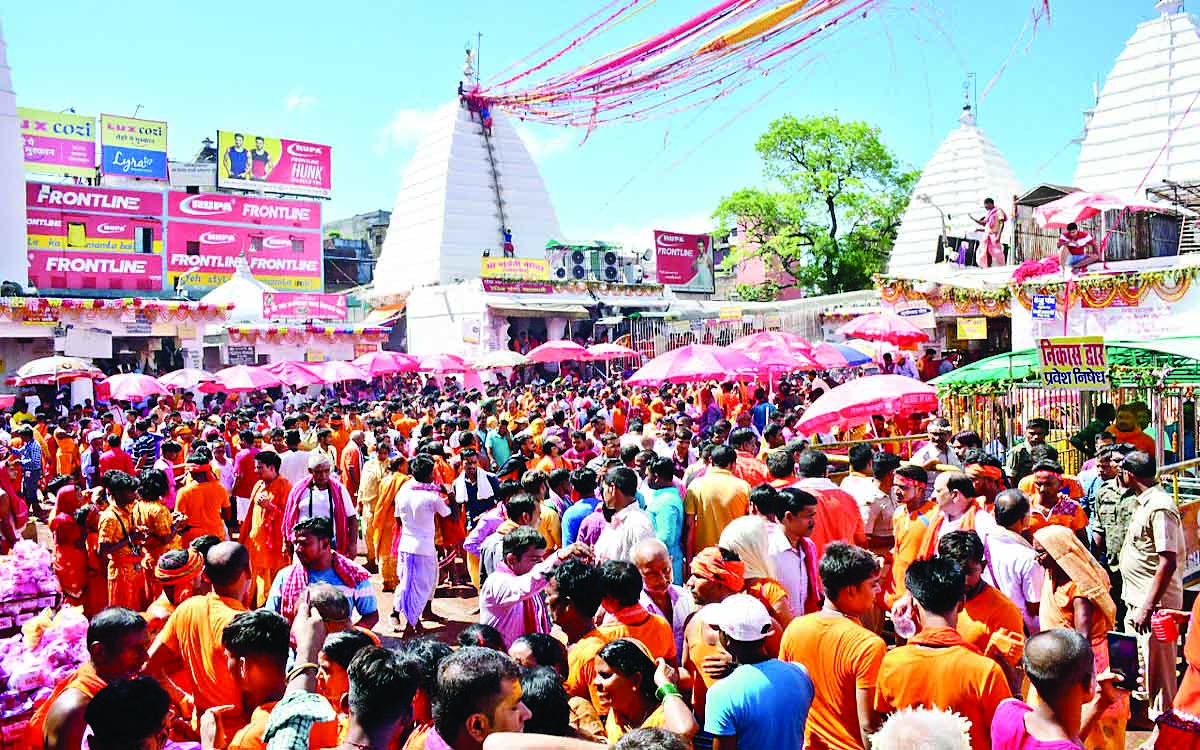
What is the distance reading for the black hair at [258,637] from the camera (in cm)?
316

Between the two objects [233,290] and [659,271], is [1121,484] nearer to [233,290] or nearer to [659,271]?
[233,290]

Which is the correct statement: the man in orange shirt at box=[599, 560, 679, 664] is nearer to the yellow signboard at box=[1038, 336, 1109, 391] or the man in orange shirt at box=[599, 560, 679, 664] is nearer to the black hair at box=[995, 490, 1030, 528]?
the black hair at box=[995, 490, 1030, 528]

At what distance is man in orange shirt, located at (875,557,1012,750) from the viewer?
2926 millimetres

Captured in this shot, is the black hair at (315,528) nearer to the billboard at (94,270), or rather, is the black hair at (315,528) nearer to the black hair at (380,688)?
the black hair at (380,688)

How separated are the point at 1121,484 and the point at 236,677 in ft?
16.1

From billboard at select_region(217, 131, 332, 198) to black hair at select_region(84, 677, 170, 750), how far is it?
4492 centimetres

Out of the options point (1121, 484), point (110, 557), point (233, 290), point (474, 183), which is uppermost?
point (474, 183)

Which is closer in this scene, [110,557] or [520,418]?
[110,557]

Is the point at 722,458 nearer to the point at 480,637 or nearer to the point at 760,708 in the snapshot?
the point at 480,637

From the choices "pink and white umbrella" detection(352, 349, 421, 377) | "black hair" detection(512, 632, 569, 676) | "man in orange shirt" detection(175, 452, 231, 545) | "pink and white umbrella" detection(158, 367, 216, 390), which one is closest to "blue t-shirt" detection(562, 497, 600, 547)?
"black hair" detection(512, 632, 569, 676)

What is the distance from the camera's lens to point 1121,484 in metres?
5.42

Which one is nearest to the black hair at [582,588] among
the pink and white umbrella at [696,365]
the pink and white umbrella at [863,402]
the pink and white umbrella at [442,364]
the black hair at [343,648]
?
the black hair at [343,648]

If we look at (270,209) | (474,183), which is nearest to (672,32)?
(474,183)

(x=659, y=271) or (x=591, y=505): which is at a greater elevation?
(x=659, y=271)
